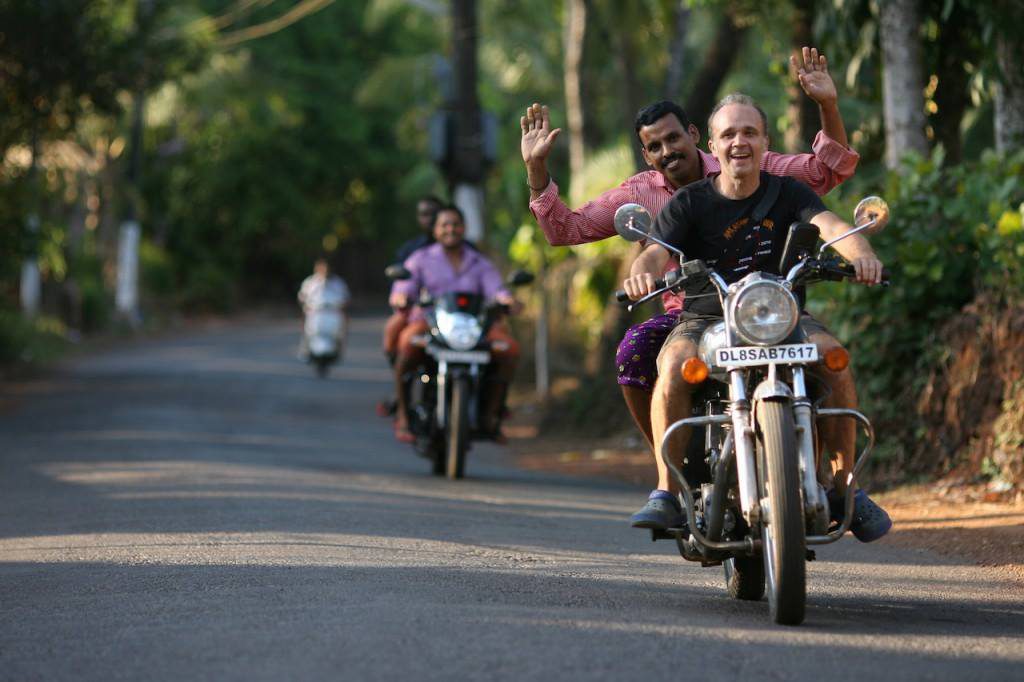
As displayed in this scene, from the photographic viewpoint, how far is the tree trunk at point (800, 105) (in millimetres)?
14938

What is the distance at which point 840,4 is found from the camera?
13.0m

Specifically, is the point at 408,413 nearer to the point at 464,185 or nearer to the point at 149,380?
the point at 464,185

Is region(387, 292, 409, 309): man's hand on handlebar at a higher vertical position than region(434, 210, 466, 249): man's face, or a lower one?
lower

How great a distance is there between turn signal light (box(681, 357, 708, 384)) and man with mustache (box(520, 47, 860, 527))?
66 centimetres

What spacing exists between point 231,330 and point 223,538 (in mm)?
34327

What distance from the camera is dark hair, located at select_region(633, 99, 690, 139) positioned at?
7.43m

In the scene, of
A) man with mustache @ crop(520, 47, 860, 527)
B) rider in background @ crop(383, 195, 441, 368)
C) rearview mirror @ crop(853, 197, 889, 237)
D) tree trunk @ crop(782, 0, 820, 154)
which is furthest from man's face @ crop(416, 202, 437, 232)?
rearview mirror @ crop(853, 197, 889, 237)

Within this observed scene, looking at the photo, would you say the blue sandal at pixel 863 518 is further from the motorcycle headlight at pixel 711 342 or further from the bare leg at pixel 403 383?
the bare leg at pixel 403 383

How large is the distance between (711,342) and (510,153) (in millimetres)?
42111

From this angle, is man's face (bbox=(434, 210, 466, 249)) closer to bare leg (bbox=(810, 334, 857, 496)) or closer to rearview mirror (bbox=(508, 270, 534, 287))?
rearview mirror (bbox=(508, 270, 534, 287))

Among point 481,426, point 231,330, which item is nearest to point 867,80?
point 481,426

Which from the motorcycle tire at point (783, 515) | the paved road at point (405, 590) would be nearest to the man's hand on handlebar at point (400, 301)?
the paved road at point (405, 590)

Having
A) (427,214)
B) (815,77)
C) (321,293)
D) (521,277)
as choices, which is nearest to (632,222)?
(815,77)

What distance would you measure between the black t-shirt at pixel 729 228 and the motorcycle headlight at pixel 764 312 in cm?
57
